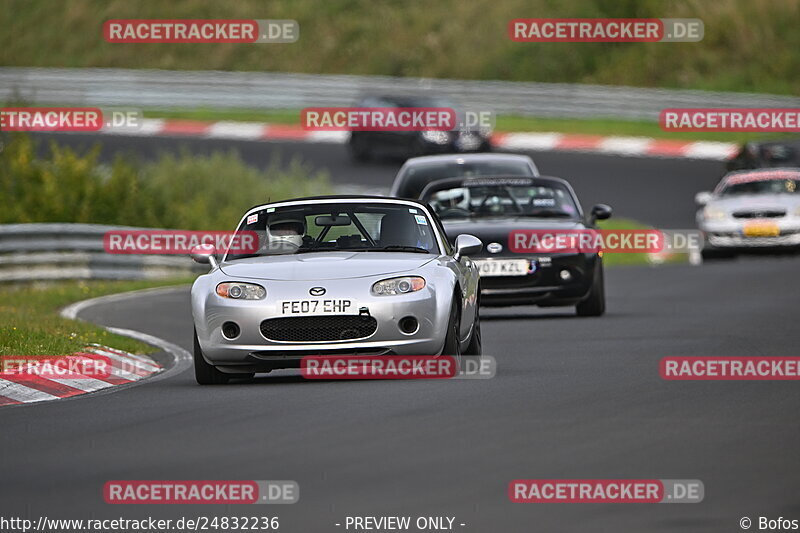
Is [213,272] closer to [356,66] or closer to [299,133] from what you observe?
[299,133]

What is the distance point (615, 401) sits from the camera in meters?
11.0

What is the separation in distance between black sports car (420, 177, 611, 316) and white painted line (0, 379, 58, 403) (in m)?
6.23

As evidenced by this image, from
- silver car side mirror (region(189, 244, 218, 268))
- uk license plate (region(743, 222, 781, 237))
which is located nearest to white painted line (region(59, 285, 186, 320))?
silver car side mirror (region(189, 244, 218, 268))

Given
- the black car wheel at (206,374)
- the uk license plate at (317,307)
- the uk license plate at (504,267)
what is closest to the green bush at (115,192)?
the uk license plate at (504,267)

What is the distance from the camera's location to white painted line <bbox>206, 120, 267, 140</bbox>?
150 feet

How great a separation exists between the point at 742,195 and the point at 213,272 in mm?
17619

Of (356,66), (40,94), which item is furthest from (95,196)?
(356,66)

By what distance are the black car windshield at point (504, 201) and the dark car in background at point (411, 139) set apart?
21159mm

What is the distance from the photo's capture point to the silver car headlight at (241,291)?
1218cm
